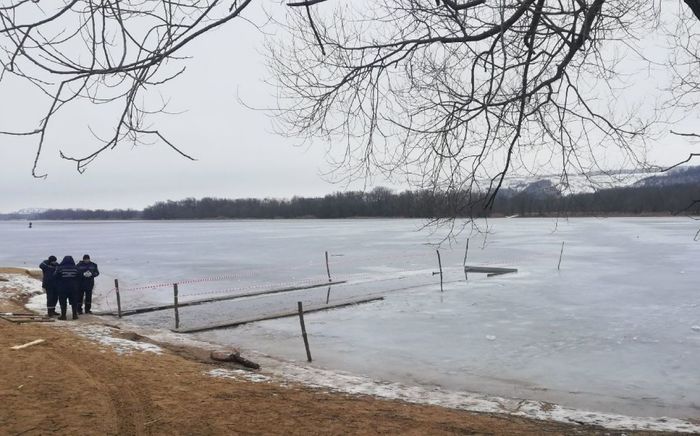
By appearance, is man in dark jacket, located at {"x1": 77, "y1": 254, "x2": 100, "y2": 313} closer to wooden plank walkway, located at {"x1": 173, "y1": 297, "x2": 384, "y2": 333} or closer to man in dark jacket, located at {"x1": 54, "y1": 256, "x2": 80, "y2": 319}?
man in dark jacket, located at {"x1": 54, "y1": 256, "x2": 80, "y2": 319}

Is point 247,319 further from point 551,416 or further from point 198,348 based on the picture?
point 551,416

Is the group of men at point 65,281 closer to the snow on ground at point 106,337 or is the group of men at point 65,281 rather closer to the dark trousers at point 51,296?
the dark trousers at point 51,296

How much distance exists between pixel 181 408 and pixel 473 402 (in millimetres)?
4013

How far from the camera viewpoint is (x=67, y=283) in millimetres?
15461

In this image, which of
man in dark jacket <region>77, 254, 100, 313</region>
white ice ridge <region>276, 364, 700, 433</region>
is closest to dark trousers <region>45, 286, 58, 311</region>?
man in dark jacket <region>77, 254, 100, 313</region>

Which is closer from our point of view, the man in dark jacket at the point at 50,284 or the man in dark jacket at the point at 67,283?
the man in dark jacket at the point at 67,283

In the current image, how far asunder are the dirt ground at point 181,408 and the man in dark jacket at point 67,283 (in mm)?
5487

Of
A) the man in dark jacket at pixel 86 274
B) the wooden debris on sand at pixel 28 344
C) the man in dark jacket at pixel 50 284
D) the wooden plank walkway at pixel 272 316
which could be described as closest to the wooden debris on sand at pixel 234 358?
the wooden debris on sand at pixel 28 344

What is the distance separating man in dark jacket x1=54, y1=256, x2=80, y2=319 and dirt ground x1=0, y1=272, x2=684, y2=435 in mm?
5487

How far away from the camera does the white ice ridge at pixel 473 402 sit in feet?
25.7

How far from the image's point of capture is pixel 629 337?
13.0 m

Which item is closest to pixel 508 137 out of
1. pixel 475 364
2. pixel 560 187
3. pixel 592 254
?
pixel 560 187

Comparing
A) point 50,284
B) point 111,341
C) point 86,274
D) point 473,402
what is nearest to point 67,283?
point 50,284

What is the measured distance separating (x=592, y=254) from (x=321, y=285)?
19.0 meters
